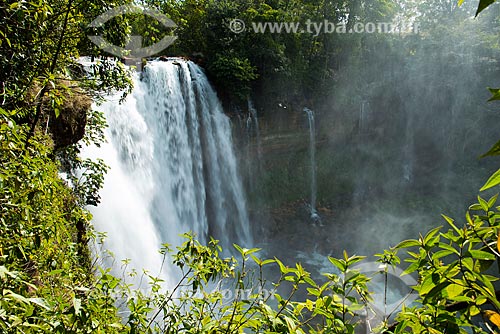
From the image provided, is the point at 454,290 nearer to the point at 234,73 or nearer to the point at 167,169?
the point at 167,169

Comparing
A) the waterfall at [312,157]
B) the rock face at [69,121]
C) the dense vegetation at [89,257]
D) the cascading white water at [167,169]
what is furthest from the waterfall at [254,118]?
the rock face at [69,121]

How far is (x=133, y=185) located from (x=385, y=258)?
27.4 feet

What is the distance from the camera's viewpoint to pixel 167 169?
33.6 feet

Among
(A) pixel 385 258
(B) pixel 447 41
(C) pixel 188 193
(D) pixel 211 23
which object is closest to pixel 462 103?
(B) pixel 447 41

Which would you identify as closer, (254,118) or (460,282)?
(460,282)

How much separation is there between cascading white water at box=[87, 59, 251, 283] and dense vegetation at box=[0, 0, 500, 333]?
2492 mm

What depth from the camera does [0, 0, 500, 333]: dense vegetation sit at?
0.79m

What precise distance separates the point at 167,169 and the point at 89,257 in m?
5.42

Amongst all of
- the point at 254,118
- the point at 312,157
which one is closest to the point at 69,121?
the point at 254,118

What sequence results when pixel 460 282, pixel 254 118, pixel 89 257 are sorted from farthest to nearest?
1. pixel 254 118
2. pixel 89 257
3. pixel 460 282

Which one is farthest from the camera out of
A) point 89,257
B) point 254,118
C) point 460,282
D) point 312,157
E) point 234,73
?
point 312,157

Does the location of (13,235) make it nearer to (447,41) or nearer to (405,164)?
(405,164)

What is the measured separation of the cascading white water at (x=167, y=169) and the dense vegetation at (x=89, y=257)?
249cm

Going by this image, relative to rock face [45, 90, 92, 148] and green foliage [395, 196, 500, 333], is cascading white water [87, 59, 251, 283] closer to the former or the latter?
rock face [45, 90, 92, 148]
